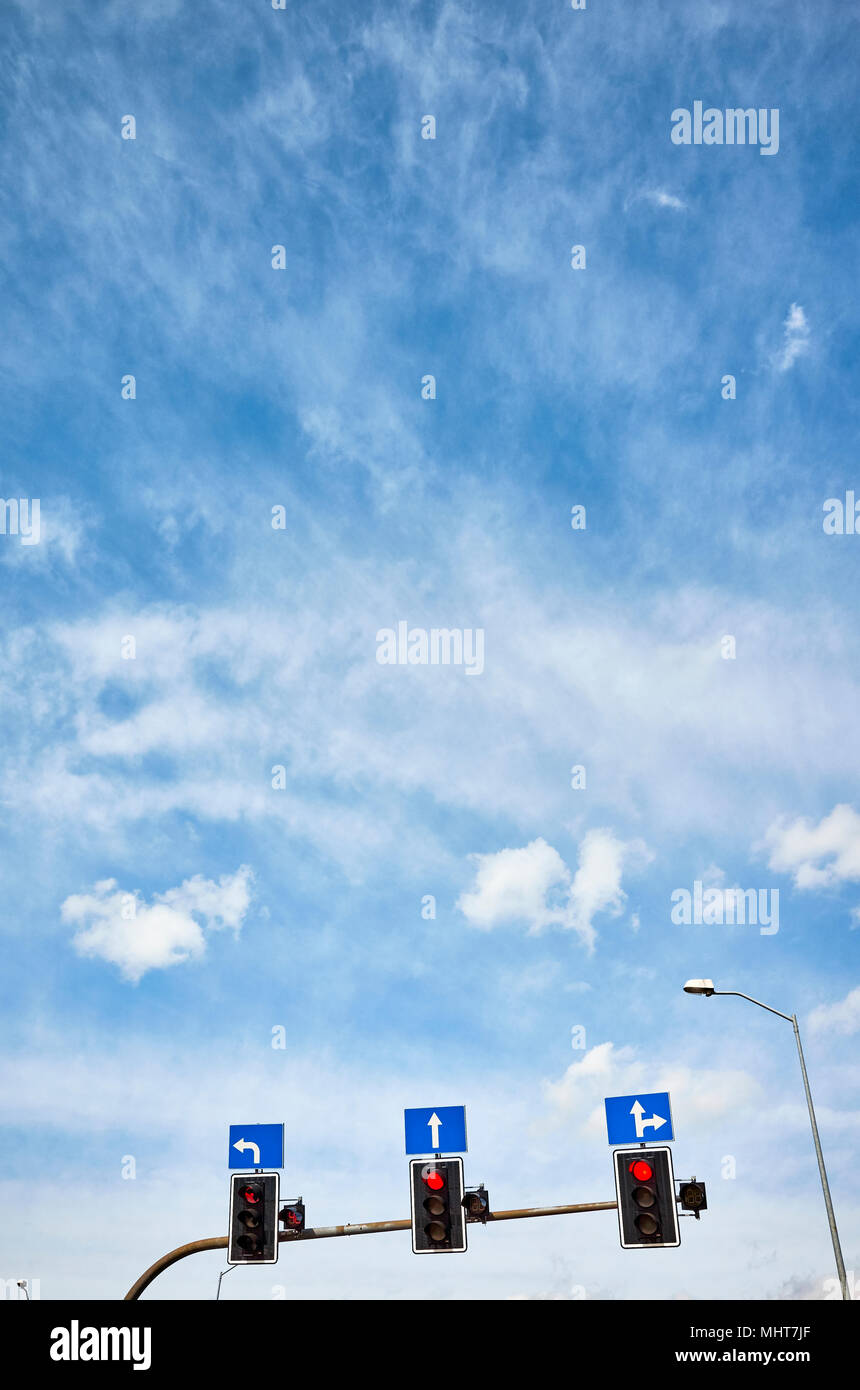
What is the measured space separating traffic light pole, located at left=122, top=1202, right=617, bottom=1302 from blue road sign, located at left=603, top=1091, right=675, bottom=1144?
116 centimetres

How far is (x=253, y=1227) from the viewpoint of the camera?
45.3 feet

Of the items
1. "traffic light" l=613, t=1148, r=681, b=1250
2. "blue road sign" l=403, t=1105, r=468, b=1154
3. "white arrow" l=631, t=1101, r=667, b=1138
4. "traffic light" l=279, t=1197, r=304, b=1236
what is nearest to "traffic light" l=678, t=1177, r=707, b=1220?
"traffic light" l=613, t=1148, r=681, b=1250

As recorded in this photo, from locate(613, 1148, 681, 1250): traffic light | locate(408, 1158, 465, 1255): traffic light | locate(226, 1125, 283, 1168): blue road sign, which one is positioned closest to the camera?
locate(613, 1148, 681, 1250): traffic light

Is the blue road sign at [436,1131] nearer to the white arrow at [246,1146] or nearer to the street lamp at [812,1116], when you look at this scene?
the white arrow at [246,1146]

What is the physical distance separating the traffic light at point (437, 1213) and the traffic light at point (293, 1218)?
2.23 metres

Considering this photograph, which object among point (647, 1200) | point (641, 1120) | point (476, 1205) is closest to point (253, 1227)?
point (476, 1205)

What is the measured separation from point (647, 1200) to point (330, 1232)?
5.09 meters

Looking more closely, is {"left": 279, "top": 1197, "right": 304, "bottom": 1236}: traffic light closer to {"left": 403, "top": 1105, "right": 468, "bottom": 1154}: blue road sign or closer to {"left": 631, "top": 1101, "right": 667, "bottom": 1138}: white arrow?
{"left": 403, "top": 1105, "right": 468, "bottom": 1154}: blue road sign

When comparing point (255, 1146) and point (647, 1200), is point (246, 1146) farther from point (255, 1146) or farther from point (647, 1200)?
point (647, 1200)

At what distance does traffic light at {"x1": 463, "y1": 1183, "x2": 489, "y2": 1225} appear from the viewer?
1348 cm
